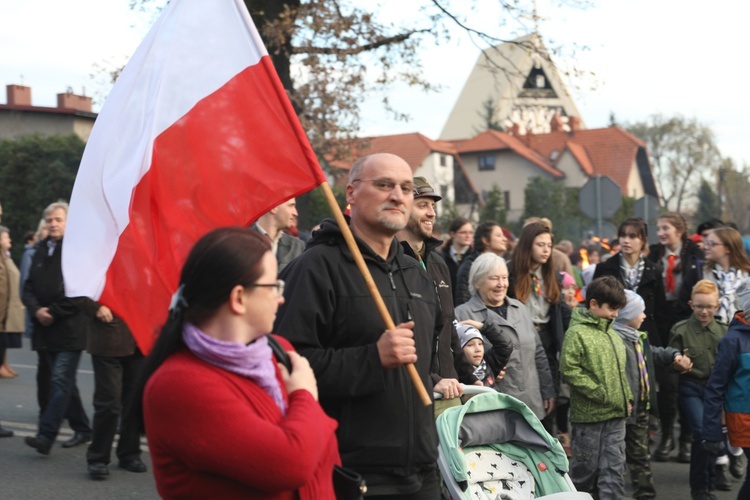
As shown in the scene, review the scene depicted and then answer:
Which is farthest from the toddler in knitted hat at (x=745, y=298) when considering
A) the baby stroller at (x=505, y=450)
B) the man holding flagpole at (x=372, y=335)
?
the man holding flagpole at (x=372, y=335)

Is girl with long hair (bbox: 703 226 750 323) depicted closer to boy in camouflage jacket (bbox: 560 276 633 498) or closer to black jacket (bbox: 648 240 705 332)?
black jacket (bbox: 648 240 705 332)

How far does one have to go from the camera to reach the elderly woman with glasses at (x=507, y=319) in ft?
23.5

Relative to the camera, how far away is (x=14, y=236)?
27.9m

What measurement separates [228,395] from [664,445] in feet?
25.2

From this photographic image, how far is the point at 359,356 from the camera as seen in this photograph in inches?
149

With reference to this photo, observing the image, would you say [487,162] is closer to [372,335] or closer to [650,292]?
[650,292]

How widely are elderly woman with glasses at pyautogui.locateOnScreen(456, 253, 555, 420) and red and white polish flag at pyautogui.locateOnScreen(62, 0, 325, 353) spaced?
3.17 m

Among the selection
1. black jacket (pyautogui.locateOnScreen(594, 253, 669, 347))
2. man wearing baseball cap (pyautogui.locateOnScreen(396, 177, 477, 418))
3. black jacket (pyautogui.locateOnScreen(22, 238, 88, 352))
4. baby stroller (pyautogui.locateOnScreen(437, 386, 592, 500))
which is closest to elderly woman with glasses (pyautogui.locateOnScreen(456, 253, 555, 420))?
man wearing baseball cap (pyautogui.locateOnScreen(396, 177, 477, 418))

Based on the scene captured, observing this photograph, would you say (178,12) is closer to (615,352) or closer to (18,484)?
(615,352)

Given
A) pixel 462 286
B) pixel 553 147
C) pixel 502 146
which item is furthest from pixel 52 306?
pixel 553 147

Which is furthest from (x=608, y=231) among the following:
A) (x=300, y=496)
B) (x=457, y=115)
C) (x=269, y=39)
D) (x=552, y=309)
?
(x=457, y=115)

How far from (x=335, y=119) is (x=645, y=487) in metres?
13.2

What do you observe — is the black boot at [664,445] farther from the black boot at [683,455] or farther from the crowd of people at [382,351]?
the black boot at [683,455]

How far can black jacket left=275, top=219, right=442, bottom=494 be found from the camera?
12.5 feet
